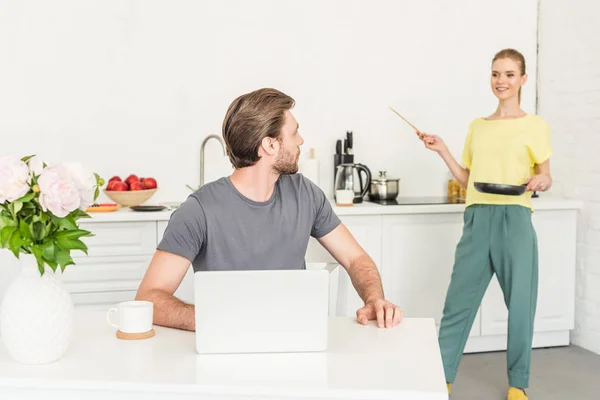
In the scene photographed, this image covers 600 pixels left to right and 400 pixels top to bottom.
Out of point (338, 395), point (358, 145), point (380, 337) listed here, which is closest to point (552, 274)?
point (358, 145)

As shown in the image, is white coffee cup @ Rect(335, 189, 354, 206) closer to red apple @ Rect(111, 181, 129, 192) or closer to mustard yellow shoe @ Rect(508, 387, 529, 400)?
red apple @ Rect(111, 181, 129, 192)

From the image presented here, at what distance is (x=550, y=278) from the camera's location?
3969 millimetres

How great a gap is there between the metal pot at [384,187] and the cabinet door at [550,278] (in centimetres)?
70

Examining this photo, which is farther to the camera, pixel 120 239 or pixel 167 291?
pixel 120 239

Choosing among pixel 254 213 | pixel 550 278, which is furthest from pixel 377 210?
pixel 254 213

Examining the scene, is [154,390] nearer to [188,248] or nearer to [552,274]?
[188,248]

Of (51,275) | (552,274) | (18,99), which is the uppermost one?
(18,99)

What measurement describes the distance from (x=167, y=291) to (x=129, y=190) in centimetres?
190

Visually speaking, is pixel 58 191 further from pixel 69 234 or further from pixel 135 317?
pixel 135 317

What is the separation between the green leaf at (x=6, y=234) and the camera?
1497 millimetres

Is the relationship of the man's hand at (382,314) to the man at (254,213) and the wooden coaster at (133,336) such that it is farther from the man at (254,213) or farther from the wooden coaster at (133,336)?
the wooden coaster at (133,336)

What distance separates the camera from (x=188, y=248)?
2.10m

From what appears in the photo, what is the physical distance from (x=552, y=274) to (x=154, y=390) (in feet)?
9.86

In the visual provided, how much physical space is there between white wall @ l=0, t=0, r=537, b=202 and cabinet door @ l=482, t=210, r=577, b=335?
70 cm
